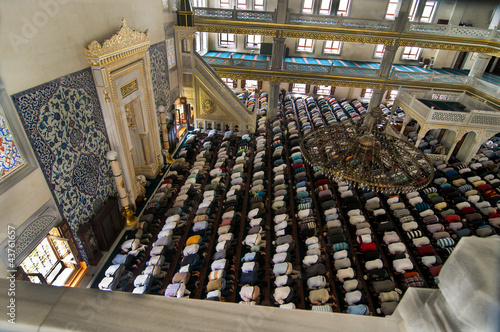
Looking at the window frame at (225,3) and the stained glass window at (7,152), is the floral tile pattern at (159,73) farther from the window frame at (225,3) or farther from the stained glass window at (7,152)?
the window frame at (225,3)

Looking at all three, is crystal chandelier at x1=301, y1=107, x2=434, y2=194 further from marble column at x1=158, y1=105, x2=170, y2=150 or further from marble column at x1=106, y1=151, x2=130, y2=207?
marble column at x1=158, y1=105, x2=170, y2=150

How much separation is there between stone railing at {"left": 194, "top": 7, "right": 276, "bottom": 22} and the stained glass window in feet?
31.5

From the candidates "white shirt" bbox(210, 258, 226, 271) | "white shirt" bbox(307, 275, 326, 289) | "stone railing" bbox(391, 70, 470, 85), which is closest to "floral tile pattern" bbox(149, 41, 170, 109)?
"white shirt" bbox(210, 258, 226, 271)

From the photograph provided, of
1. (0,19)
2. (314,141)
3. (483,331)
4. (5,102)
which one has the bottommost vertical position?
(314,141)

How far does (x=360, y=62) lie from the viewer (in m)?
16.1

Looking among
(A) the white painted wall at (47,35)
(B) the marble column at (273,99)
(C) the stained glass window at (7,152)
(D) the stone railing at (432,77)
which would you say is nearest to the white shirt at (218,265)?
(C) the stained glass window at (7,152)

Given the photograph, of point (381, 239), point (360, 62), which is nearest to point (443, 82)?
point (360, 62)

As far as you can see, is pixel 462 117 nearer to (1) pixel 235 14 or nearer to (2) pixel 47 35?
(1) pixel 235 14

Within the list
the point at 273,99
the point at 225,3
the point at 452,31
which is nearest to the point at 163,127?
the point at 273,99

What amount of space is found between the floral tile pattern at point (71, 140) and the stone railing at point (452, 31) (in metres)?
12.1

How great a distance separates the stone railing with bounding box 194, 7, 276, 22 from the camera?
Result: 37.5 feet

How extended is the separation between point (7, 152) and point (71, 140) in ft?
4.16

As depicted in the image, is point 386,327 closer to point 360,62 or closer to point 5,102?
point 5,102

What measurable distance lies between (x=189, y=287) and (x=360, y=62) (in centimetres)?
1557
